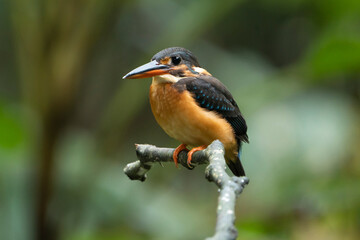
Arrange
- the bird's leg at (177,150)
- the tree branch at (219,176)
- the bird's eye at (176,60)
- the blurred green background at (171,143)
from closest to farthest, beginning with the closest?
the tree branch at (219,176) → the bird's leg at (177,150) → the bird's eye at (176,60) → the blurred green background at (171,143)

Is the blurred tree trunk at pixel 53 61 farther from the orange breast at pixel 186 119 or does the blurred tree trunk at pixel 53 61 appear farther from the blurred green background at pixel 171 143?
the orange breast at pixel 186 119

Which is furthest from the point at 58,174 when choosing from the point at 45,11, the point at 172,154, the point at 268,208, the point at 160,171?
the point at 172,154

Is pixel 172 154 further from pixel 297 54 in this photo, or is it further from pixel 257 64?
pixel 297 54

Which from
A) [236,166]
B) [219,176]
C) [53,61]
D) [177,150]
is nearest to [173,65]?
[177,150]

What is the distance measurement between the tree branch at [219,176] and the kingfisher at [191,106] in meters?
0.23

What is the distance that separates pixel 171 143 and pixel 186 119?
1855mm

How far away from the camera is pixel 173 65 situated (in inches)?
60.2

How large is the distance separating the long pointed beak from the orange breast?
83 mm

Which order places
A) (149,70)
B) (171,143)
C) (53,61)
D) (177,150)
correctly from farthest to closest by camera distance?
1. (171,143)
2. (53,61)
3. (177,150)
4. (149,70)

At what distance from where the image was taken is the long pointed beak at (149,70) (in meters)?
1.27

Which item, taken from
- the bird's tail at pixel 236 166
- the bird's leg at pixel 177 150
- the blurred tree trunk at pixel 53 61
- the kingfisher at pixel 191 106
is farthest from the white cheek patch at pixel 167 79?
the blurred tree trunk at pixel 53 61

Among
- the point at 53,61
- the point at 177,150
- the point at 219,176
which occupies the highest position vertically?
the point at 53,61

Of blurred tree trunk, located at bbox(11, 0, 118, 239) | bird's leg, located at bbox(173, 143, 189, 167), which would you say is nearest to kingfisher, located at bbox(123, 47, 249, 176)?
bird's leg, located at bbox(173, 143, 189, 167)

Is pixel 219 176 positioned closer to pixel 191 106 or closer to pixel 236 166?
pixel 191 106
